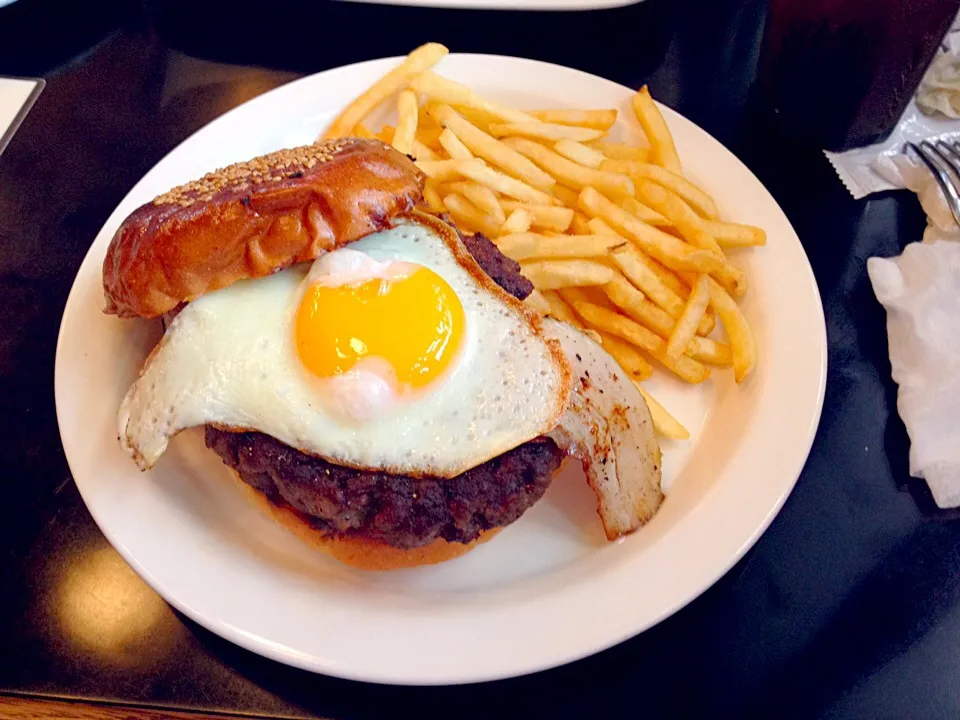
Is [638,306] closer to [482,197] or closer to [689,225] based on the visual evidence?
[689,225]

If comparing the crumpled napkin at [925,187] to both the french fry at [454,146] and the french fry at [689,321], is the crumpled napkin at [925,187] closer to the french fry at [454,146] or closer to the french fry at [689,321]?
the french fry at [689,321]

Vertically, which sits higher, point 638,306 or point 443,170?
point 443,170

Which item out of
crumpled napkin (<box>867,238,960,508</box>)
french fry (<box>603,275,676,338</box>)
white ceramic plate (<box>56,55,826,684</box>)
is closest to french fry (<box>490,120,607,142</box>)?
white ceramic plate (<box>56,55,826,684</box>)

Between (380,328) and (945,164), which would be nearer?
(380,328)

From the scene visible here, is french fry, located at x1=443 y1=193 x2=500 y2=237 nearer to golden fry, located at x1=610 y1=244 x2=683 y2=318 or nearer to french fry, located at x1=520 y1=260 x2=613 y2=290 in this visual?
french fry, located at x1=520 y1=260 x2=613 y2=290

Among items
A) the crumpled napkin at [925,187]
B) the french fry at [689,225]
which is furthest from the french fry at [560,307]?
the crumpled napkin at [925,187]

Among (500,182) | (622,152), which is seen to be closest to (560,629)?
(500,182)

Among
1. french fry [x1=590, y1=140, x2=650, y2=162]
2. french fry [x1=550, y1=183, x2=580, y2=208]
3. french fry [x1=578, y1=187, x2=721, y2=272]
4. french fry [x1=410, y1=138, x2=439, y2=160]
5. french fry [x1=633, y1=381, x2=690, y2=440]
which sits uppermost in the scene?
french fry [x1=590, y1=140, x2=650, y2=162]
